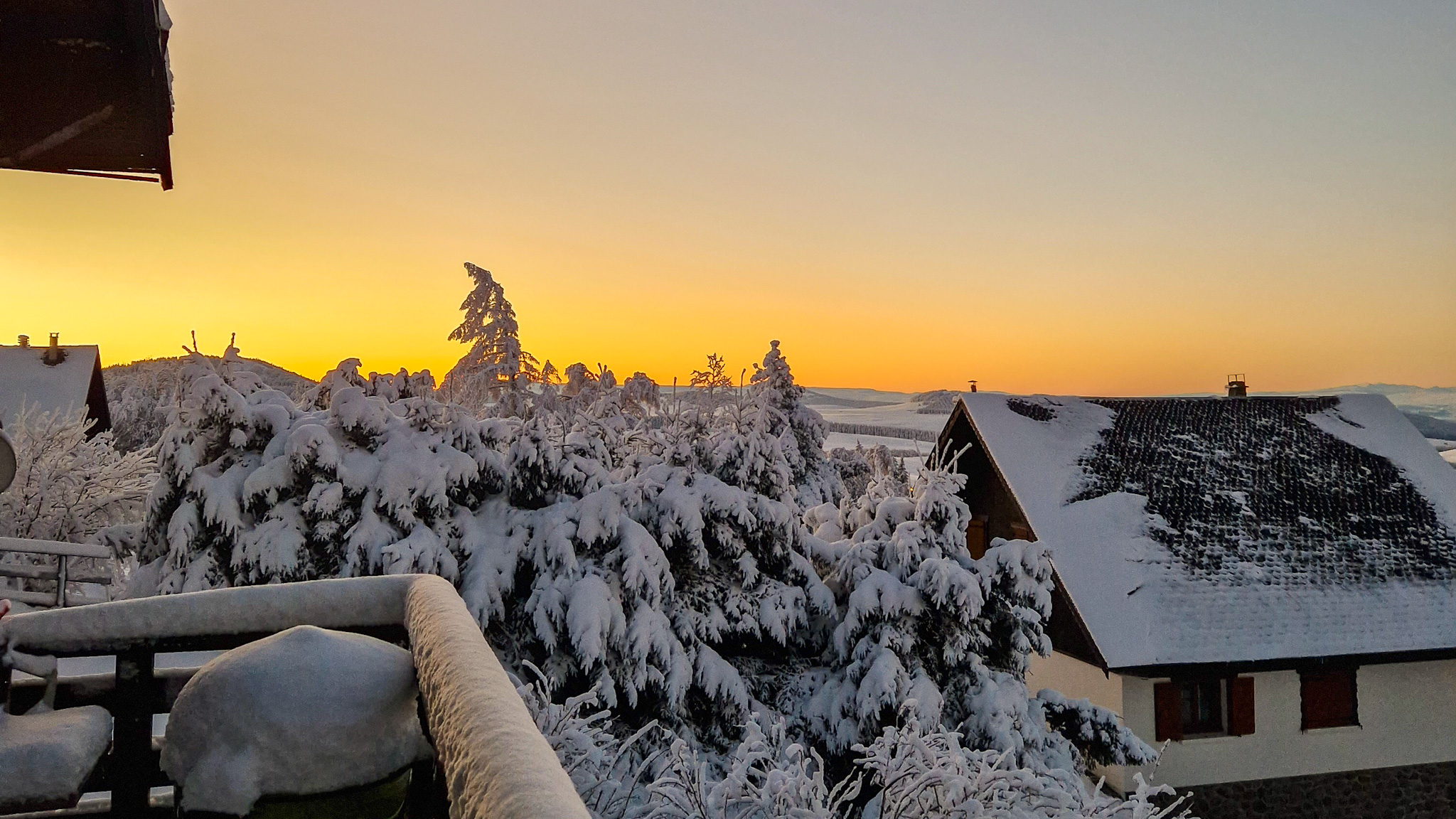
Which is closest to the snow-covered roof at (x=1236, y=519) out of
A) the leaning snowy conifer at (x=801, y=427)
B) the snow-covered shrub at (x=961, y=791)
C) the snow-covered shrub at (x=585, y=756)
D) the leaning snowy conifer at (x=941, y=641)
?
the leaning snowy conifer at (x=941, y=641)

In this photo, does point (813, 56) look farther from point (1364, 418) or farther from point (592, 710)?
point (1364, 418)

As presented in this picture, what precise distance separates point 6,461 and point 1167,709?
1393cm

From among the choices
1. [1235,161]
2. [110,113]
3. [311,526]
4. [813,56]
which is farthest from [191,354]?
[1235,161]

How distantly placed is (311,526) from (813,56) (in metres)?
9.44

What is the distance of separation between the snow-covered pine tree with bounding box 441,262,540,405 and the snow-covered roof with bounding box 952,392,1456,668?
10727 millimetres

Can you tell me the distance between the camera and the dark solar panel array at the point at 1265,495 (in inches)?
552

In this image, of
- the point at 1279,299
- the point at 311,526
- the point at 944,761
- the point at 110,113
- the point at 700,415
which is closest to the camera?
the point at 110,113

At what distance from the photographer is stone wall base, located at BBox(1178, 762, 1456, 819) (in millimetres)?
12180

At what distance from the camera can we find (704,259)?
20484mm

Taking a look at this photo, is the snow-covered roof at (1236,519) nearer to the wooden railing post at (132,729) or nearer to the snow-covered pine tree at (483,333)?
the snow-covered pine tree at (483,333)

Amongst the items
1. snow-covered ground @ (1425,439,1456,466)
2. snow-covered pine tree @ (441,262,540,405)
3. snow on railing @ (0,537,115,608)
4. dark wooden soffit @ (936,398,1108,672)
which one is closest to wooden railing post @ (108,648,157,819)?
snow on railing @ (0,537,115,608)

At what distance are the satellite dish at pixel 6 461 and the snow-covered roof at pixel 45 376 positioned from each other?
27288 millimetres

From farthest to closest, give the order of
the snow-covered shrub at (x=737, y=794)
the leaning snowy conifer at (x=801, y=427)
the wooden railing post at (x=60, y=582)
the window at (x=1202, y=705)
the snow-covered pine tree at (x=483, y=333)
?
the leaning snowy conifer at (x=801, y=427) → the snow-covered pine tree at (x=483, y=333) → the window at (x=1202, y=705) → the wooden railing post at (x=60, y=582) → the snow-covered shrub at (x=737, y=794)

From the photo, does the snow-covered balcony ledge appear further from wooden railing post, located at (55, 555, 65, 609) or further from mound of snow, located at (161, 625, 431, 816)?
wooden railing post, located at (55, 555, 65, 609)
